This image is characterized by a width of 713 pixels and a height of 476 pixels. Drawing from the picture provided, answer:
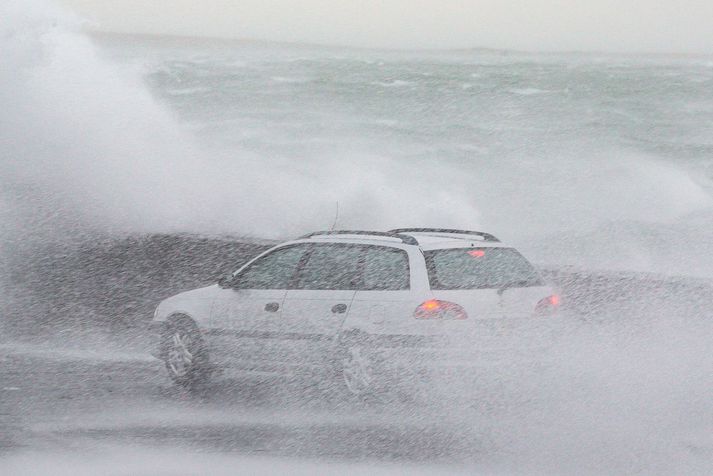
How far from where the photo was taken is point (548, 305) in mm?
8688

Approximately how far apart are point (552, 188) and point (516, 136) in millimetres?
14245

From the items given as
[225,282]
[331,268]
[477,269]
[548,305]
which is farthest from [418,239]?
[225,282]

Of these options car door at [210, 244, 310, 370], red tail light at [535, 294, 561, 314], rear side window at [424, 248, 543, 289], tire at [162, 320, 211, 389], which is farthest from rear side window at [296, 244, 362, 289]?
red tail light at [535, 294, 561, 314]

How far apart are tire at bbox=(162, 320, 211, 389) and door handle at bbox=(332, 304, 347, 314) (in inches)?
53.8

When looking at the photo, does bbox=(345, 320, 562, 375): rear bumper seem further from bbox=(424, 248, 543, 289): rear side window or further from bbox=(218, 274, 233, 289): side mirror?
bbox=(218, 274, 233, 289): side mirror

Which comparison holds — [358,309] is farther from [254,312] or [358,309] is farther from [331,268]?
[254,312]

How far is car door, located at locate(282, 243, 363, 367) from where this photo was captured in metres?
8.95

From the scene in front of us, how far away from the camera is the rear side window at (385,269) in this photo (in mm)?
8797

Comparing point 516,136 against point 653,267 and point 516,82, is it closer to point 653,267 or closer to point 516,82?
point 516,82

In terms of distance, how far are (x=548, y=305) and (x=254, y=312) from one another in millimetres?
2455

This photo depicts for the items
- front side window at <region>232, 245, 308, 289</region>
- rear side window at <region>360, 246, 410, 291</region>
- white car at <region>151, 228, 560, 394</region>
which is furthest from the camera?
front side window at <region>232, 245, 308, 289</region>

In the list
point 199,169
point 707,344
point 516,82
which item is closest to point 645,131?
point 516,82

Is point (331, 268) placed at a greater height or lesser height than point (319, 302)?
greater

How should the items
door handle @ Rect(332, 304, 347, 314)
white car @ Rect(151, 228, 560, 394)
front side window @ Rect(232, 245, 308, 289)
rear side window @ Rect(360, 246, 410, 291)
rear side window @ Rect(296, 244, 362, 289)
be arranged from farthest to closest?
front side window @ Rect(232, 245, 308, 289)
rear side window @ Rect(296, 244, 362, 289)
door handle @ Rect(332, 304, 347, 314)
rear side window @ Rect(360, 246, 410, 291)
white car @ Rect(151, 228, 560, 394)
